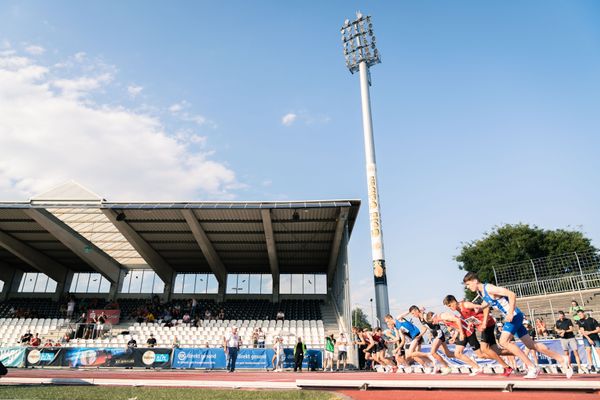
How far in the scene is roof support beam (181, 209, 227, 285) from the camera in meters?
25.3

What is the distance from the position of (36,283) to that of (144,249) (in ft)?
50.0

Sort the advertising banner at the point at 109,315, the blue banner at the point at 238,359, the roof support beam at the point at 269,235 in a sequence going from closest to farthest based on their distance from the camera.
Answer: the blue banner at the point at 238,359
the roof support beam at the point at 269,235
the advertising banner at the point at 109,315

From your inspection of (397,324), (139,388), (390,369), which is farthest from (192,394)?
(390,369)

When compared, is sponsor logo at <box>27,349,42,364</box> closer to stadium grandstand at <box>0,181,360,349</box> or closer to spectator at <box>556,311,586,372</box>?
stadium grandstand at <box>0,181,360,349</box>

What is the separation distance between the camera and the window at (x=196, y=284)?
116 feet

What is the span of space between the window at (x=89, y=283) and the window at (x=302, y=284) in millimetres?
16711

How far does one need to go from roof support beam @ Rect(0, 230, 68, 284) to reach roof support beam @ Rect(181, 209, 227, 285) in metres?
14.6

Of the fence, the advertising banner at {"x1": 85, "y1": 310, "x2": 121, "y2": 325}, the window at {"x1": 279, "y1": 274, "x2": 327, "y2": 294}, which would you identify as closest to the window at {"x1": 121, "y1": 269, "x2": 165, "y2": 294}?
the advertising banner at {"x1": 85, "y1": 310, "x2": 121, "y2": 325}

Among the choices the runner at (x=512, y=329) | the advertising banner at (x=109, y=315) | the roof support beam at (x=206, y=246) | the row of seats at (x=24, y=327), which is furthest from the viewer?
the advertising banner at (x=109, y=315)

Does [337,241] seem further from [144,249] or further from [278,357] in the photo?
[144,249]

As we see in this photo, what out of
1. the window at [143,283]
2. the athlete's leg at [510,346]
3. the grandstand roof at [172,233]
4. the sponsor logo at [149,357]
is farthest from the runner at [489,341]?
the window at [143,283]

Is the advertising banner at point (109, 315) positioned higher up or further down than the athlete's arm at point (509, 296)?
higher up

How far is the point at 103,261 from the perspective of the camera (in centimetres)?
3312

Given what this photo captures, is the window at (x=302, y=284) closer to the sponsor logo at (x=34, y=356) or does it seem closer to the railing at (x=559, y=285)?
the railing at (x=559, y=285)
